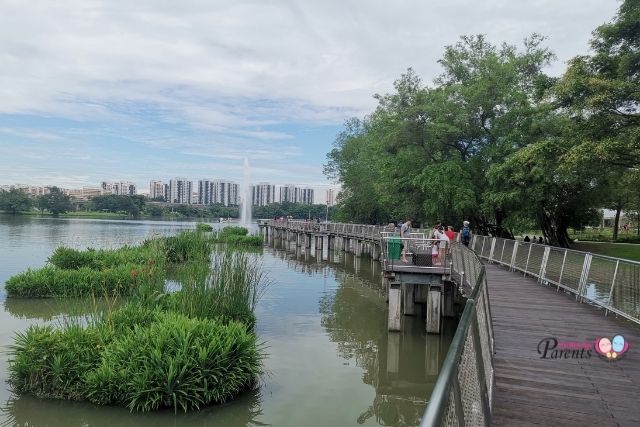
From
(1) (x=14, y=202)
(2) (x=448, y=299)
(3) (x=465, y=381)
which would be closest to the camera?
(3) (x=465, y=381)

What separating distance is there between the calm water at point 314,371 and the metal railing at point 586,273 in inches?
120

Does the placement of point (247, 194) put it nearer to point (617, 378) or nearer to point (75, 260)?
point (75, 260)

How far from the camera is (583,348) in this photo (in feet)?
22.4

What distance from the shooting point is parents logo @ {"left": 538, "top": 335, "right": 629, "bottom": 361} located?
652 cm

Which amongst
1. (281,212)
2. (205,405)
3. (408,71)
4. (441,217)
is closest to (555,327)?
(205,405)

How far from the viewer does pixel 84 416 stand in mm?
7621

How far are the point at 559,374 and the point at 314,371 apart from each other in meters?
5.53

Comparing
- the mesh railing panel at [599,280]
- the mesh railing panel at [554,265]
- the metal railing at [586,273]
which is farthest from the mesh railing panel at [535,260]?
the mesh railing panel at [599,280]

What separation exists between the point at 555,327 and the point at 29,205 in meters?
124

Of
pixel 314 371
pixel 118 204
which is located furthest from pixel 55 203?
pixel 314 371

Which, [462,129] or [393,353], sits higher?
[462,129]

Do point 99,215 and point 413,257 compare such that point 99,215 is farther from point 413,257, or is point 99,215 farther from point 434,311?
point 434,311

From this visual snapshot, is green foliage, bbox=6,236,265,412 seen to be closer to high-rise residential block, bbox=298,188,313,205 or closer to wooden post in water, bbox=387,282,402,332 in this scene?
wooden post in water, bbox=387,282,402,332

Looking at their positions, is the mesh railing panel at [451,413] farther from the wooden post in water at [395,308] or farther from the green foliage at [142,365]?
the wooden post in water at [395,308]
